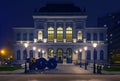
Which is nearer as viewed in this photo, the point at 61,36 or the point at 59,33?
the point at 61,36

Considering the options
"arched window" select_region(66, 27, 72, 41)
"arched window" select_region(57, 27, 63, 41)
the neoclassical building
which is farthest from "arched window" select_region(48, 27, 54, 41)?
"arched window" select_region(66, 27, 72, 41)

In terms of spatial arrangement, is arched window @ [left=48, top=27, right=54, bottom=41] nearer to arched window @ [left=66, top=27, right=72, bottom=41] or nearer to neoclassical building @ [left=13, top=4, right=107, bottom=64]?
neoclassical building @ [left=13, top=4, right=107, bottom=64]

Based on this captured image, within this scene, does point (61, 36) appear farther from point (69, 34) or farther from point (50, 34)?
point (50, 34)

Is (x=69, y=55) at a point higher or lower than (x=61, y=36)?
lower

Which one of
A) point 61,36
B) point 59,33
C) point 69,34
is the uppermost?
point 59,33

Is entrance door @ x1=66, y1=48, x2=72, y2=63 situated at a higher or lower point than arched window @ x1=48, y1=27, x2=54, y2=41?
lower

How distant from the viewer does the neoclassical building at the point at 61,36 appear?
157125 mm

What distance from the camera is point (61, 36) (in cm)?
16025

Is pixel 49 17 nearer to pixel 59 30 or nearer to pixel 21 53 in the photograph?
pixel 59 30

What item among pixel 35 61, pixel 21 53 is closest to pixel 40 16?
pixel 21 53

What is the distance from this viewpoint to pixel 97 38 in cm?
15938

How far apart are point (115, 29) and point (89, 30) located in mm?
14798

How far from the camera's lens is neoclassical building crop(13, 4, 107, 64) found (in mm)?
157125

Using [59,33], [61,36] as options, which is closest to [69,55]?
[61,36]
